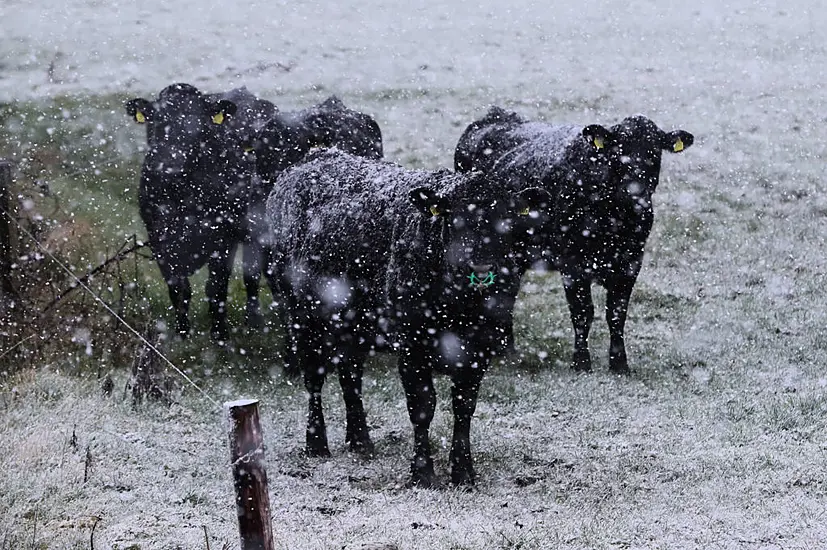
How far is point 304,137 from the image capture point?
9867 millimetres

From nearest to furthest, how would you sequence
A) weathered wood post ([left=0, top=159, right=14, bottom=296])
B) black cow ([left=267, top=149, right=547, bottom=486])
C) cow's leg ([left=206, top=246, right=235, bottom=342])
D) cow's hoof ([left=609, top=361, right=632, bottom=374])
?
black cow ([left=267, top=149, right=547, bottom=486]) → weathered wood post ([left=0, top=159, right=14, bottom=296]) → cow's hoof ([left=609, top=361, right=632, bottom=374]) → cow's leg ([left=206, top=246, right=235, bottom=342])

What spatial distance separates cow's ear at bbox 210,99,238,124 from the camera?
1077 centimetres

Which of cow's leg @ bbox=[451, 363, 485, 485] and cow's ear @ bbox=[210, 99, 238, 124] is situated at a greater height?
cow's ear @ bbox=[210, 99, 238, 124]

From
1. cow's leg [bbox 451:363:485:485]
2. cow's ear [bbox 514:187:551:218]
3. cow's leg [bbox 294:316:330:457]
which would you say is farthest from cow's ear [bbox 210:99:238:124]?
cow's leg [bbox 451:363:485:485]

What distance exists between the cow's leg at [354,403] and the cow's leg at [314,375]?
20cm

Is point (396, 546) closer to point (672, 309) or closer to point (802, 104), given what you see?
point (672, 309)

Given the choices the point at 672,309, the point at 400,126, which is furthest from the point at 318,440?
the point at 400,126

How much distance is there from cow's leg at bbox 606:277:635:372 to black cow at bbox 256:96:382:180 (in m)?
3.10

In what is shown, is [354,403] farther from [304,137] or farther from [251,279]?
[251,279]

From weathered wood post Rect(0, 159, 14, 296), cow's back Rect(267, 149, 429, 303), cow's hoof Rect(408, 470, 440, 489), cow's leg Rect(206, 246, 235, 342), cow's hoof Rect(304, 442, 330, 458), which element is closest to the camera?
cow's hoof Rect(408, 470, 440, 489)

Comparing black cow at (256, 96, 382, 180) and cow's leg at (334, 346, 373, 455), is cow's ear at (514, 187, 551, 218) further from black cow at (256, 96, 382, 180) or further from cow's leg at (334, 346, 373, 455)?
black cow at (256, 96, 382, 180)

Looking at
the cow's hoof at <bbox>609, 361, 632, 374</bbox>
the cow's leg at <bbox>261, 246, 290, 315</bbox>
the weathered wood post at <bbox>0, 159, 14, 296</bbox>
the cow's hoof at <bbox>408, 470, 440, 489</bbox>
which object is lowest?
the cow's hoof at <bbox>609, 361, 632, 374</bbox>

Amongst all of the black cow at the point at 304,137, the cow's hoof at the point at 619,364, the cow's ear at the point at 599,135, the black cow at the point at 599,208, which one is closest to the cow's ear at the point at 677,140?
the black cow at the point at 599,208

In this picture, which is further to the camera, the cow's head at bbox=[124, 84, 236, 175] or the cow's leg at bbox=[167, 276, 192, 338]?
the cow's leg at bbox=[167, 276, 192, 338]
